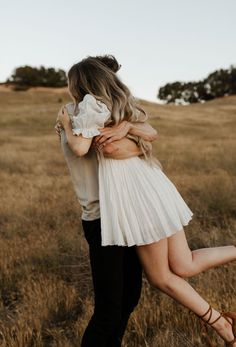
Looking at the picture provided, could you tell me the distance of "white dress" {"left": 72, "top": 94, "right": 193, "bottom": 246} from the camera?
2633 mm

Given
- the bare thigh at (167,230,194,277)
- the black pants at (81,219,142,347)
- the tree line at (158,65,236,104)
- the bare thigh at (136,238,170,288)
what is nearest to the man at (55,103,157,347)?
the black pants at (81,219,142,347)

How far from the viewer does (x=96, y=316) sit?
109 inches

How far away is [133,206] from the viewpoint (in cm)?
272

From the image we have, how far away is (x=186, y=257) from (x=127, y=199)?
551 millimetres

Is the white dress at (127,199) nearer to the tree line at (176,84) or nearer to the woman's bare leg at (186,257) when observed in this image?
the woman's bare leg at (186,257)

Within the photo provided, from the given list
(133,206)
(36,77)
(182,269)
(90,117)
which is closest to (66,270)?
(182,269)

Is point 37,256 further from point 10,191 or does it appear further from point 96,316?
point 10,191

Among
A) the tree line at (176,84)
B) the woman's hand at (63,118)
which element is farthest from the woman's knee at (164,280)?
the tree line at (176,84)

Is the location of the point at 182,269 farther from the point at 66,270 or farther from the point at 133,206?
the point at 66,270

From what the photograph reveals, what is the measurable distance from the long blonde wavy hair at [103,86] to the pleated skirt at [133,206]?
28 cm

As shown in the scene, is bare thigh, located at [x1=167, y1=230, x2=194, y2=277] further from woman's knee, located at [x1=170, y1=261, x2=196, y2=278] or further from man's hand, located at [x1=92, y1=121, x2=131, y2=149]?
man's hand, located at [x1=92, y1=121, x2=131, y2=149]

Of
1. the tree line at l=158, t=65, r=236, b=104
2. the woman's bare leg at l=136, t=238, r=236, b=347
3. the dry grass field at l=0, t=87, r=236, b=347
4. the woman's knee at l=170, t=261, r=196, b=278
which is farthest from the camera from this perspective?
the tree line at l=158, t=65, r=236, b=104

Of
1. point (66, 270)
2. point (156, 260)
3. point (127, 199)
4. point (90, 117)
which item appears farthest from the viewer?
point (66, 270)

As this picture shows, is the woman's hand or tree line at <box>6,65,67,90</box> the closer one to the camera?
the woman's hand
